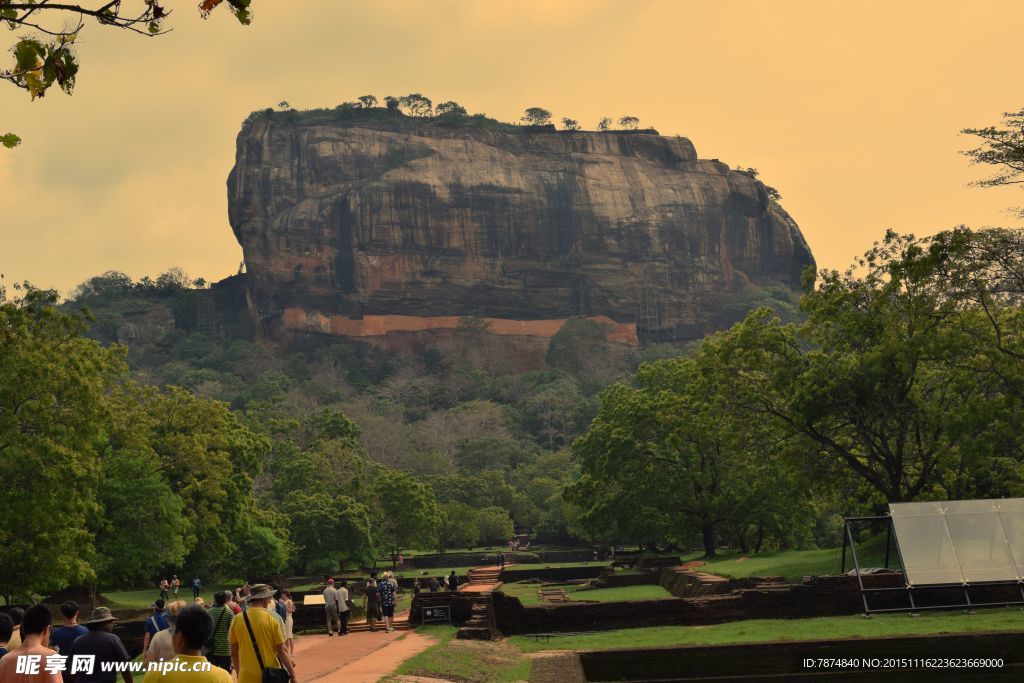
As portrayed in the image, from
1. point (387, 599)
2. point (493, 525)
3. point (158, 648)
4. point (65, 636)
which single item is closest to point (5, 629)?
point (65, 636)

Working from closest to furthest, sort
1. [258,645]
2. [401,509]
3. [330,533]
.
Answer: [258,645] → [330,533] → [401,509]

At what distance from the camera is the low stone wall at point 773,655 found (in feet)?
50.5

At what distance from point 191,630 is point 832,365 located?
80.7 feet

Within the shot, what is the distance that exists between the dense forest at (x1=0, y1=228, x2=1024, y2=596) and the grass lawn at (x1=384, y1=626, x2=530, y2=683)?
33.2 feet

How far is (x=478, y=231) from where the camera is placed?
148 metres

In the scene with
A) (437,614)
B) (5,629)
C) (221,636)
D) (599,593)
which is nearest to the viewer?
(5,629)

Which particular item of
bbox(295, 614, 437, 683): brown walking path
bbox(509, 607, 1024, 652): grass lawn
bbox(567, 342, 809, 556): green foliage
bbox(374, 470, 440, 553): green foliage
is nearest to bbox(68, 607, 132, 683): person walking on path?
bbox(295, 614, 437, 683): brown walking path

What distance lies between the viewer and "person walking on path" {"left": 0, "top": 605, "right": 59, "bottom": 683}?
264 inches

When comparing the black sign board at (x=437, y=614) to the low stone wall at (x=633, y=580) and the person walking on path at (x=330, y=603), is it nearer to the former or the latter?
the person walking on path at (x=330, y=603)

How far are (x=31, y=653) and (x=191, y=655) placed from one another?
1855mm

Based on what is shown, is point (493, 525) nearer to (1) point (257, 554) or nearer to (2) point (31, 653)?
(1) point (257, 554)

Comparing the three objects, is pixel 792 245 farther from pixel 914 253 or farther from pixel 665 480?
pixel 914 253

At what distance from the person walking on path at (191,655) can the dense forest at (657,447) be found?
645 inches

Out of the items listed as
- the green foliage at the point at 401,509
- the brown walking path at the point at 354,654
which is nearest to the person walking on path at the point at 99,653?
the brown walking path at the point at 354,654
